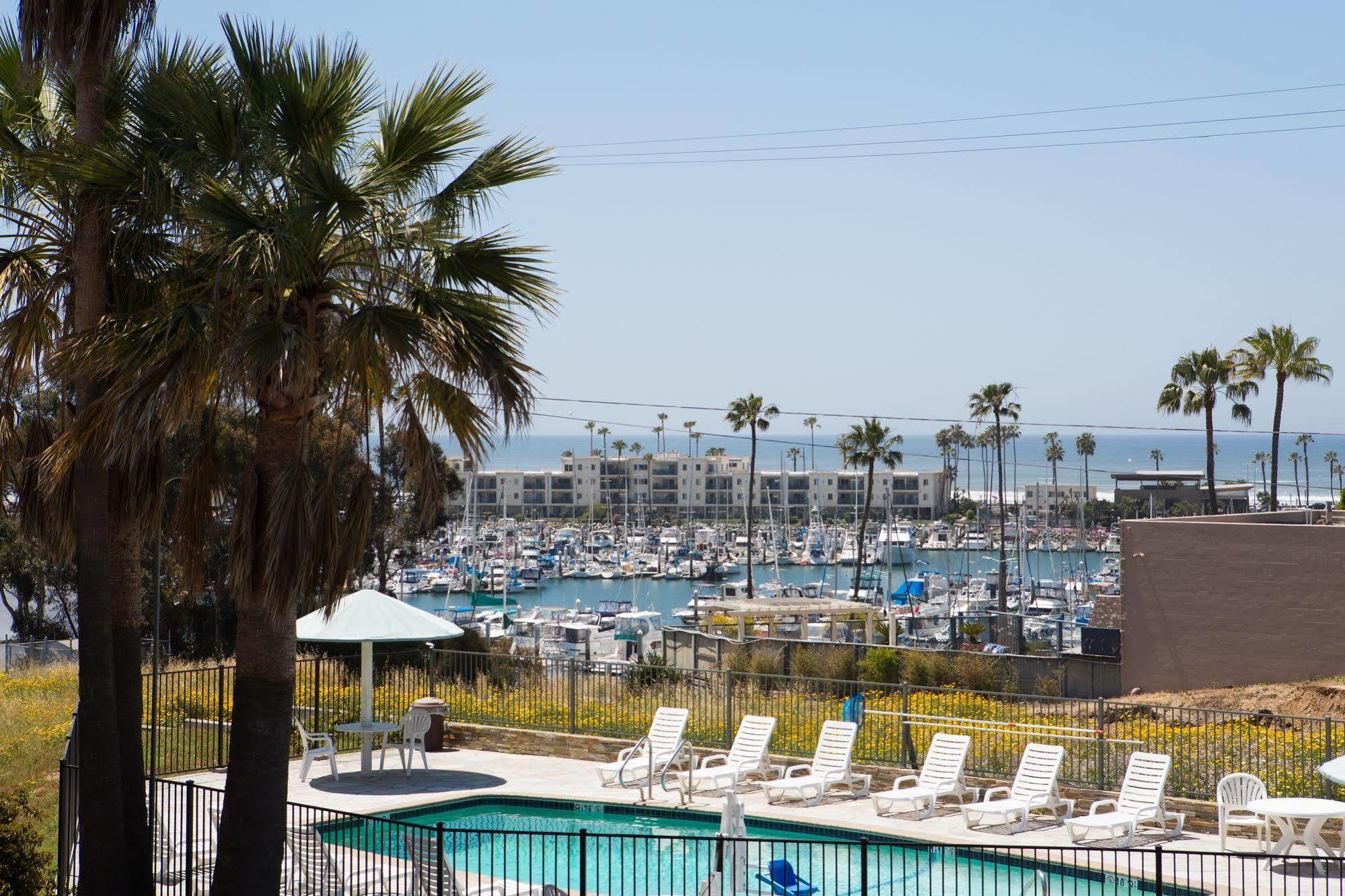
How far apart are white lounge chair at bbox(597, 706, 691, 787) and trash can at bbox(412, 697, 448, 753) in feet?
11.4

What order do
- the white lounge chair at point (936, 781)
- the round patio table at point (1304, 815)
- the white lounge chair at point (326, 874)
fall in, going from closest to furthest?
the white lounge chair at point (326, 874) < the round patio table at point (1304, 815) < the white lounge chair at point (936, 781)

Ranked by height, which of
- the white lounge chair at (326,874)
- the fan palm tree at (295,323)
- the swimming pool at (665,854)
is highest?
the fan palm tree at (295,323)

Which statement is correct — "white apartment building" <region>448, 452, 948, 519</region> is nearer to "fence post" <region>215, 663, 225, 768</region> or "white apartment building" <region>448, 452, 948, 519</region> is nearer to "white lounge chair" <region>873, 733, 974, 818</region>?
"fence post" <region>215, 663, 225, 768</region>

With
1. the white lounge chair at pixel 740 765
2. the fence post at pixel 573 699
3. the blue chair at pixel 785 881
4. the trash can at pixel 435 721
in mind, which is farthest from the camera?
the fence post at pixel 573 699

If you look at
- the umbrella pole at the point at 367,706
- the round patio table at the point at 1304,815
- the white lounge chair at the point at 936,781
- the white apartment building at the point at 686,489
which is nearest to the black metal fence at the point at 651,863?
the round patio table at the point at 1304,815

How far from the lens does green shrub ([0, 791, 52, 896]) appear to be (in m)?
11.6

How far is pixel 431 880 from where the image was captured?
12.8 m

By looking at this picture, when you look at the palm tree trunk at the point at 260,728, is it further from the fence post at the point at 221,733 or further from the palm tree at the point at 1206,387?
the palm tree at the point at 1206,387

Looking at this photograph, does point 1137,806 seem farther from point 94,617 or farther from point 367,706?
point 94,617

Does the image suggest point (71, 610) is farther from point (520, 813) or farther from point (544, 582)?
point (544, 582)

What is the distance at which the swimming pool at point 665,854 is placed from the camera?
45.9 feet

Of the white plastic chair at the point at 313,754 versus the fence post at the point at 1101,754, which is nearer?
the fence post at the point at 1101,754

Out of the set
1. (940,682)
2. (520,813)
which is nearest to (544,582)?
(940,682)

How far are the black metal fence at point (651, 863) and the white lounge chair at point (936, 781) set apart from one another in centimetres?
80
